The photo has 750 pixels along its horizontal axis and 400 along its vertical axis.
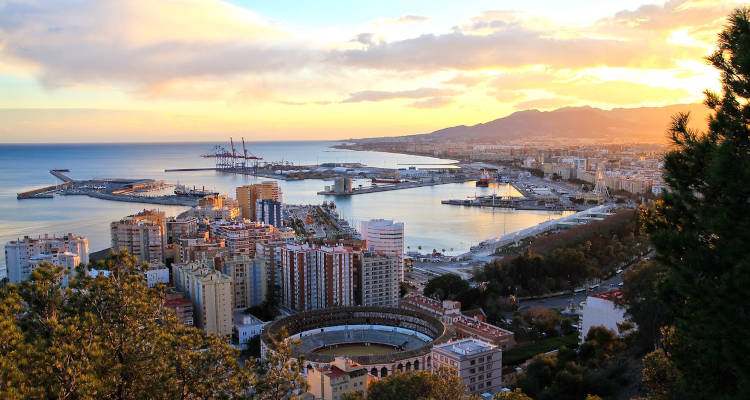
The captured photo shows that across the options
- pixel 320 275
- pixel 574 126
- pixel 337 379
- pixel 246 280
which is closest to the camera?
pixel 337 379

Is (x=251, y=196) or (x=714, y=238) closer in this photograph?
(x=714, y=238)

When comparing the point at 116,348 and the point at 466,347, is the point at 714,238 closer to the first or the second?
the point at 116,348

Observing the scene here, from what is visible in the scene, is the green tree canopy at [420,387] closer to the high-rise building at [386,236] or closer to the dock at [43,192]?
the high-rise building at [386,236]

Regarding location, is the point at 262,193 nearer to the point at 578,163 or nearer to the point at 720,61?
the point at 720,61

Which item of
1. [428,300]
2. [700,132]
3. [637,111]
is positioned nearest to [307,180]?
[428,300]

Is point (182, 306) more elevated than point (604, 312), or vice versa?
point (604, 312)

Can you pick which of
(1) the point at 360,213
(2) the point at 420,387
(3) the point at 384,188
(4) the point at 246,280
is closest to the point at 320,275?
(4) the point at 246,280

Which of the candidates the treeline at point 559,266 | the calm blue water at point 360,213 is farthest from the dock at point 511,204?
the treeline at point 559,266
